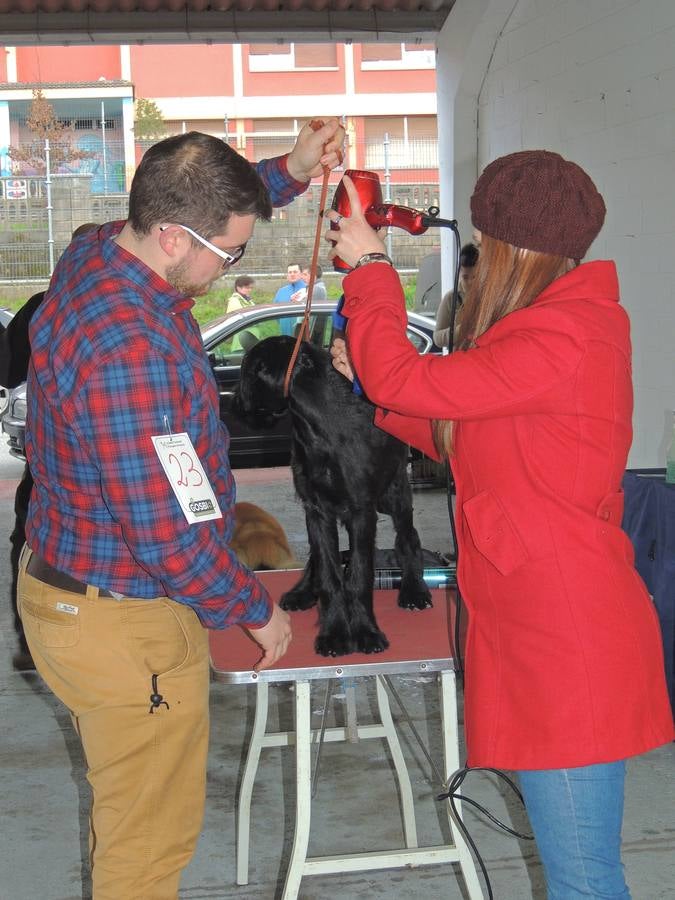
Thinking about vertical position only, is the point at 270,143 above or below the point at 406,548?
above

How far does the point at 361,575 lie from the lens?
2.21 meters

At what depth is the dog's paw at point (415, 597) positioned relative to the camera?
2.44m

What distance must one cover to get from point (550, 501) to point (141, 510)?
598 mm

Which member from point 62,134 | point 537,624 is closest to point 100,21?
point 537,624

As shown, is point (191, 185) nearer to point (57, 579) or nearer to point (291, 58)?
point (57, 579)

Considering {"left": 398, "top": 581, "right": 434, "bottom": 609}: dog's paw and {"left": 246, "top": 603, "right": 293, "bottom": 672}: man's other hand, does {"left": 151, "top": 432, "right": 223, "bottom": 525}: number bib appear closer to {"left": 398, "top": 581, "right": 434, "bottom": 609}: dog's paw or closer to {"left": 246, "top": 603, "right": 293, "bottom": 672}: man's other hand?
{"left": 246, "top": 603, "right": 293, "bottom": 672}: man's other hand

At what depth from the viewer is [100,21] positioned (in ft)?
25.9

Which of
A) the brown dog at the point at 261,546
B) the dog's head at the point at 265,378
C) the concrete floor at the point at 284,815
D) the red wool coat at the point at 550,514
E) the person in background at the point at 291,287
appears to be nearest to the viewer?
the red wool coat at the point at 550,514

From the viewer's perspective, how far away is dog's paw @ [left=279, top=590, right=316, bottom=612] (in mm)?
2469

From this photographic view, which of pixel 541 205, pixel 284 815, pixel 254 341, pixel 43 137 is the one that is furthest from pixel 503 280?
pixel 43 137

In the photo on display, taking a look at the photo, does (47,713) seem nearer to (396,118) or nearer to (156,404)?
(156,404)

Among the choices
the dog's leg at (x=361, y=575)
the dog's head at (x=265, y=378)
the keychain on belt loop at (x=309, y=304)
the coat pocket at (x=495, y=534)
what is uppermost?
the keychain on belt loop at (x=309, y=304)

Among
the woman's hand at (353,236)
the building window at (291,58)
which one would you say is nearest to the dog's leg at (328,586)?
the woman's hand at (353,236)

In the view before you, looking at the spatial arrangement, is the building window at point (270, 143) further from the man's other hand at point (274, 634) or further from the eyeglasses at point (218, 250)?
the man's other hand at point (274, 634)
